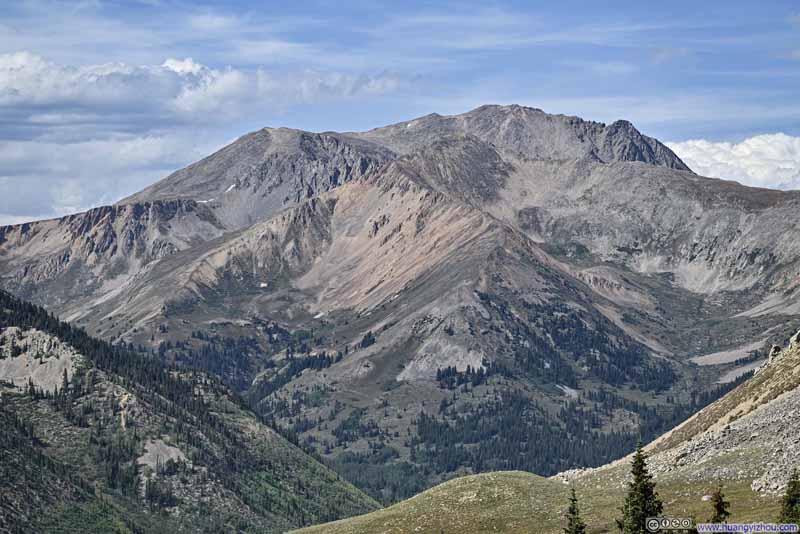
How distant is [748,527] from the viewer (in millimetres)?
109500

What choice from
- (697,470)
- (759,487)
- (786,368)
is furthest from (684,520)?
(786,368)

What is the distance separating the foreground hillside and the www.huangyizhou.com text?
10967 mm

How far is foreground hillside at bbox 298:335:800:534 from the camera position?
438 ft

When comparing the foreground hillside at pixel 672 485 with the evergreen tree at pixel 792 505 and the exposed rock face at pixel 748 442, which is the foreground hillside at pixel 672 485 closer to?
the exposed rock face at pixel 748 442

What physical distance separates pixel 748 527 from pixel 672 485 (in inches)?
1292

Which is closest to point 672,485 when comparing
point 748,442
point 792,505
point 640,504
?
point 748,442

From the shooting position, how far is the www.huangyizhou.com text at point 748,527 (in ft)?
345

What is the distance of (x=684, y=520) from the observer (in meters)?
119

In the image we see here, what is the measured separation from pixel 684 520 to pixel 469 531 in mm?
34475

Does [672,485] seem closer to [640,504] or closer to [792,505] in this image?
[640,504]

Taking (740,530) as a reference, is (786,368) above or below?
above

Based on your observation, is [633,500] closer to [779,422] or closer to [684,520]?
[684,520]

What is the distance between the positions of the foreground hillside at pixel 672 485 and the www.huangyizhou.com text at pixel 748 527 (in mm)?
10967

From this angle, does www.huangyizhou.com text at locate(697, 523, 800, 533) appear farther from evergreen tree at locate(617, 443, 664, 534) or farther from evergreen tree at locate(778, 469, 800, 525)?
evergreen tree at locate(617, 443, 664, 534)
